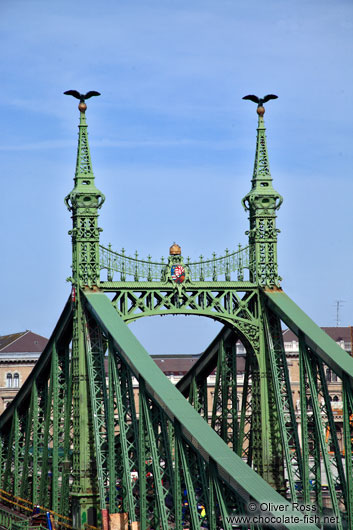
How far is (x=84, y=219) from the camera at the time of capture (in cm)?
5200

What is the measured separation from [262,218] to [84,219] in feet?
27.4

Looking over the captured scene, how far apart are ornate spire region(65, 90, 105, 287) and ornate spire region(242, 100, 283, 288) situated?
23.6ft

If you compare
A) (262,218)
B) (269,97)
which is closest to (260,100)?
(269,97)

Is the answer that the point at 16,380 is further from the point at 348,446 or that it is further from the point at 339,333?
the point at 348,446

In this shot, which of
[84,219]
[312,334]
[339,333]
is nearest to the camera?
[312,334]

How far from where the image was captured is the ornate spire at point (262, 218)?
53375 mm

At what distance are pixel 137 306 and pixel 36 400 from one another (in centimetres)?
974

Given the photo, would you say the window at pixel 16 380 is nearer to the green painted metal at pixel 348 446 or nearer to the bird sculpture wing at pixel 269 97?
the bird sculpture wing at pixel 269 97

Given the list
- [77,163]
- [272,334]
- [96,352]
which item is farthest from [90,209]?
[272,334]

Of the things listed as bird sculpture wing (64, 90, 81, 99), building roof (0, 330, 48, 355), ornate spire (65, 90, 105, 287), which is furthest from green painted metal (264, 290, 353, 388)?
building roof (0, 330, 48, 355)

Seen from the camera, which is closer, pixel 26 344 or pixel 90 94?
pixel 90 94

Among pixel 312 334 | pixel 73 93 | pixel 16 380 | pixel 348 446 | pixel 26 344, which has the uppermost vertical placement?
pixel 73 93

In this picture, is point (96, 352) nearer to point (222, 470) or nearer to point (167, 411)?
point (167, 411)

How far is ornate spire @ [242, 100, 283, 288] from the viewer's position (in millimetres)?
53375
